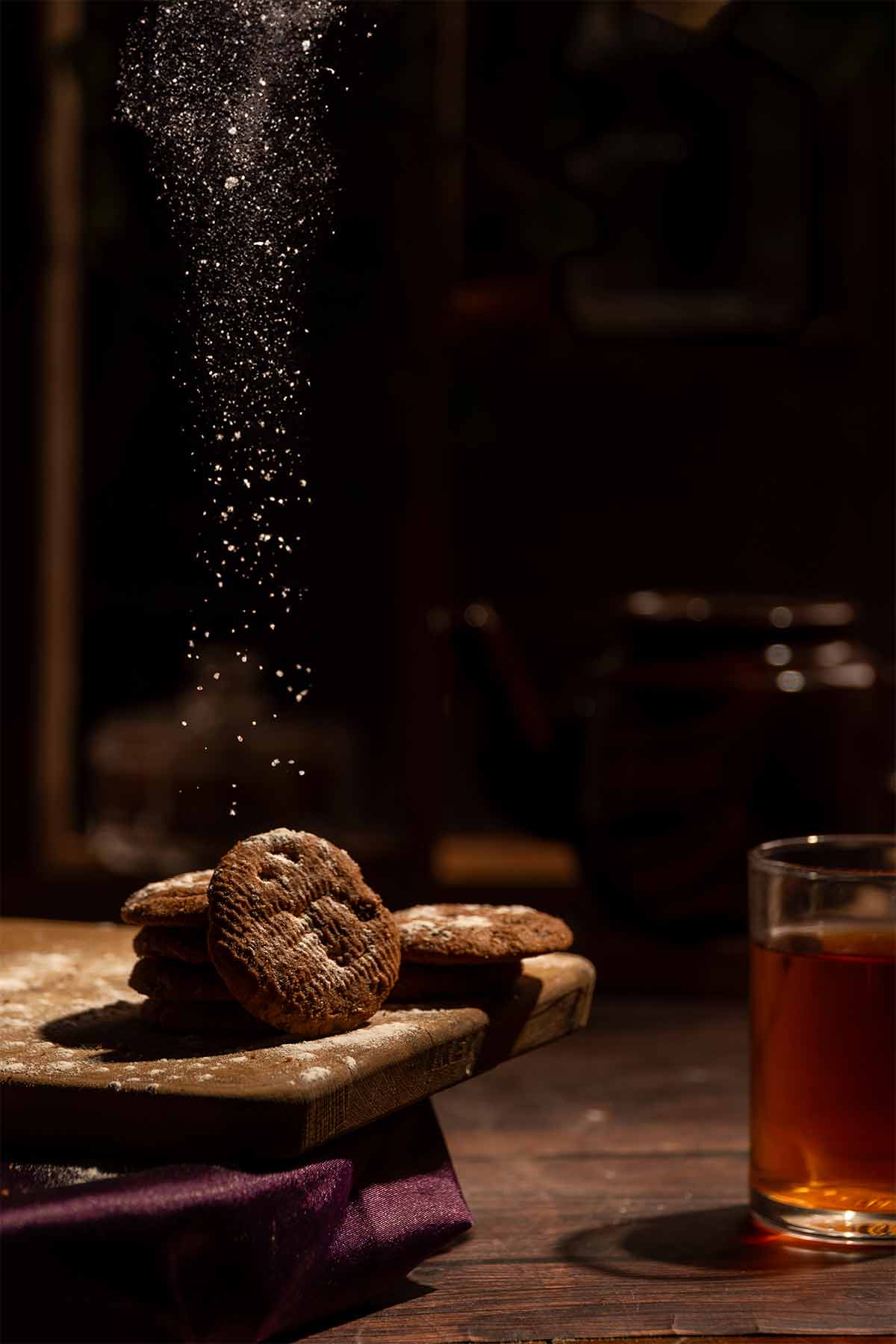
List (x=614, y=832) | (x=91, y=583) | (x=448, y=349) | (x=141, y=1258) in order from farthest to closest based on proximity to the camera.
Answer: (x=91, y=583)
(x=448, y=349)
(x=614, y=832)
(x=141, y=1258)

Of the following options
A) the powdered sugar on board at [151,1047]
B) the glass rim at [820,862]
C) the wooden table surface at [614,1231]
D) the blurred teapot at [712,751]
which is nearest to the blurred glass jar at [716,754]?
the blurred teapot at [712,751]

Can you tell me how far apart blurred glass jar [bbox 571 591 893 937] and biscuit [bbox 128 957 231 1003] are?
2.29ft

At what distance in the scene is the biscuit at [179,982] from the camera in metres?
0.73

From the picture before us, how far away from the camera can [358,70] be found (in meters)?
0.83

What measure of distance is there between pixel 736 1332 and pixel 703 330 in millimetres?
1349

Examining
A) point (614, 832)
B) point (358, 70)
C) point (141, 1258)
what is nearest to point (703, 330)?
point (614, 832)

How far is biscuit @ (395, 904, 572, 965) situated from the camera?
0.75 meters

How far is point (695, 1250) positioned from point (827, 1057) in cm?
10

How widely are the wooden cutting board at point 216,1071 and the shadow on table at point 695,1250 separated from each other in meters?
0.09

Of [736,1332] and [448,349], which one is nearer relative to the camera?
[736,1332]

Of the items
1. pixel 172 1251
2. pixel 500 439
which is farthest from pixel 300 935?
pixel 500 439

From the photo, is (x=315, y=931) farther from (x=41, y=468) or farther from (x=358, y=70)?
(x=41, y=468)

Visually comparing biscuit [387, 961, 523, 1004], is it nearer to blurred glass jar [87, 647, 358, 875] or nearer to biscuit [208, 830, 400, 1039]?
biscuit [208, 830, 400, 1039]

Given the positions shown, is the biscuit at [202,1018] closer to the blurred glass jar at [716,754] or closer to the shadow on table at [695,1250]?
the shadow on table at [695,1250]
